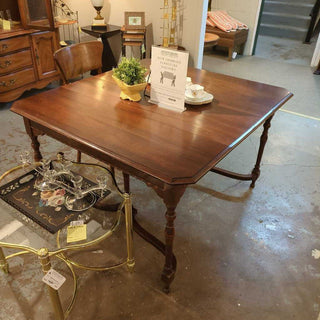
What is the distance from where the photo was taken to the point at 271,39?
21.4 ft

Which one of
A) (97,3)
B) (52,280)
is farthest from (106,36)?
(52,280)

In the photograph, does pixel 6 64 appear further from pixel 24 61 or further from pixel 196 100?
pixel 196 100

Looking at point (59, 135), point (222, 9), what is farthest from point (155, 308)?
point (222, 9)

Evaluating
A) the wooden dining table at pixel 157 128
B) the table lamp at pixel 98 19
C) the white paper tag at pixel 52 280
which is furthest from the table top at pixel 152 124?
the table lamp at pixel 98 19

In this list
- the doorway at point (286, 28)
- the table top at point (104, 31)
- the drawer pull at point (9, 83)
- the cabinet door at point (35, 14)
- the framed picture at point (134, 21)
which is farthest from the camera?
the doorway at point (286, 28)

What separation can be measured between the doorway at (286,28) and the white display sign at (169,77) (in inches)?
189

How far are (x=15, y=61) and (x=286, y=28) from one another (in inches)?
222

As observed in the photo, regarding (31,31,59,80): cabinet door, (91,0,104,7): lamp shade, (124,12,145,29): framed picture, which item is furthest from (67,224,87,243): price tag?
(91,0,104,7): lamp shade

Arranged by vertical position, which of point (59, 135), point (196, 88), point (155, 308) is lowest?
point (155, 308)

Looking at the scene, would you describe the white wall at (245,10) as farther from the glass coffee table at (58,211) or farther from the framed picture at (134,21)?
the glass coffee table at (58,211)

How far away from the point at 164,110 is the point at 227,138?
1.26ft

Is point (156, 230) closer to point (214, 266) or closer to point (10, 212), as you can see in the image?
point (214, 266)

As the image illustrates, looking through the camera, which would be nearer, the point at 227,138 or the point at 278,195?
the point at 227,138

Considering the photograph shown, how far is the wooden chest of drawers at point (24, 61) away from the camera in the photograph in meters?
3.06
